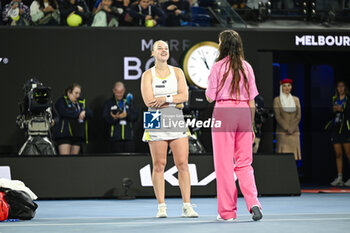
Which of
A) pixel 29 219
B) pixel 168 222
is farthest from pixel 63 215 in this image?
pixel 168 222

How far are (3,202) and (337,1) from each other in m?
10.8

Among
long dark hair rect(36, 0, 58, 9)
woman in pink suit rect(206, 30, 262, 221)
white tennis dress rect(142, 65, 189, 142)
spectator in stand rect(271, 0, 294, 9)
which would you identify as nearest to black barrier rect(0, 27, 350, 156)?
long dark hair rect(36, 0, 58, 9)

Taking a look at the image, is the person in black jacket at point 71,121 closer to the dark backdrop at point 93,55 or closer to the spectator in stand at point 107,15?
the dark backdrop at point 93,55

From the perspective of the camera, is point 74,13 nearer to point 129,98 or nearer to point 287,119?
point 129,98

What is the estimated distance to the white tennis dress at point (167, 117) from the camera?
25.6ft

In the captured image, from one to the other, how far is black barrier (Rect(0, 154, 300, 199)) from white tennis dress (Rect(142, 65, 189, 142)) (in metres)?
3.55

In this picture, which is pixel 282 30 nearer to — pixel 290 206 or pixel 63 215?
pixel 290 206

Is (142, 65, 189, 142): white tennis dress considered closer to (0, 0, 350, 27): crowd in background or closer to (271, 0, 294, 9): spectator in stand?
(0, 0, 350, 27): crowd in background

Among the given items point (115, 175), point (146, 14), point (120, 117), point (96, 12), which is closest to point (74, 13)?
point (96, 12)

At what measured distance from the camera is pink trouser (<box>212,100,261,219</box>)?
7176mm

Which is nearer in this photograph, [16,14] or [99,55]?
[16,14]

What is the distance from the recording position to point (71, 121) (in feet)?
47.3

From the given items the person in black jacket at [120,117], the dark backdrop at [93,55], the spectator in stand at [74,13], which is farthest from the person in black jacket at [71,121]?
the spectator in stand at [74,13]

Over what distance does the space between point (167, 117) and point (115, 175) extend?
3.71 m
